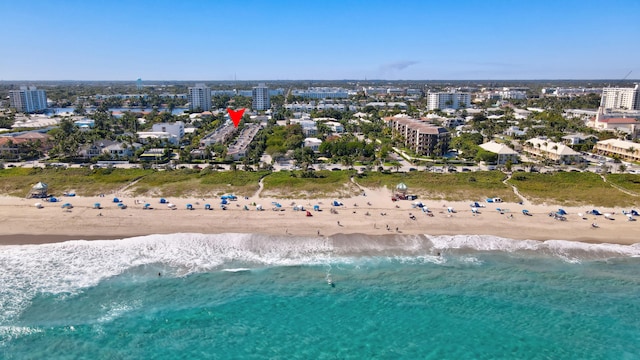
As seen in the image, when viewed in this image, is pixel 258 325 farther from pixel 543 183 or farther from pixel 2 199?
pixel 543 183

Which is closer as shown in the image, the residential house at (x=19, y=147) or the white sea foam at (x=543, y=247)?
the white sea foam at (x=543, y=247)

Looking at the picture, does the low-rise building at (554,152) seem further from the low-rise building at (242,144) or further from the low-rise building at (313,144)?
the low-rise building at (242,144)

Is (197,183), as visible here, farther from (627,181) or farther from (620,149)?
(620,149)

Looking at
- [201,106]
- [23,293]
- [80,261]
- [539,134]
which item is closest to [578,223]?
[80,261]

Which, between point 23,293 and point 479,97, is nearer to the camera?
point 23,293

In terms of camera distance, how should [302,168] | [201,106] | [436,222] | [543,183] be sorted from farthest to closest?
[201,106], [302,168], [543,183], [436,222]

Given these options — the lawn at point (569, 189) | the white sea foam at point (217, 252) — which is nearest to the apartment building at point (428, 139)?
the lawn at point (569, 189)

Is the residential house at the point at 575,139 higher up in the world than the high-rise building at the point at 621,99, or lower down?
lower down
